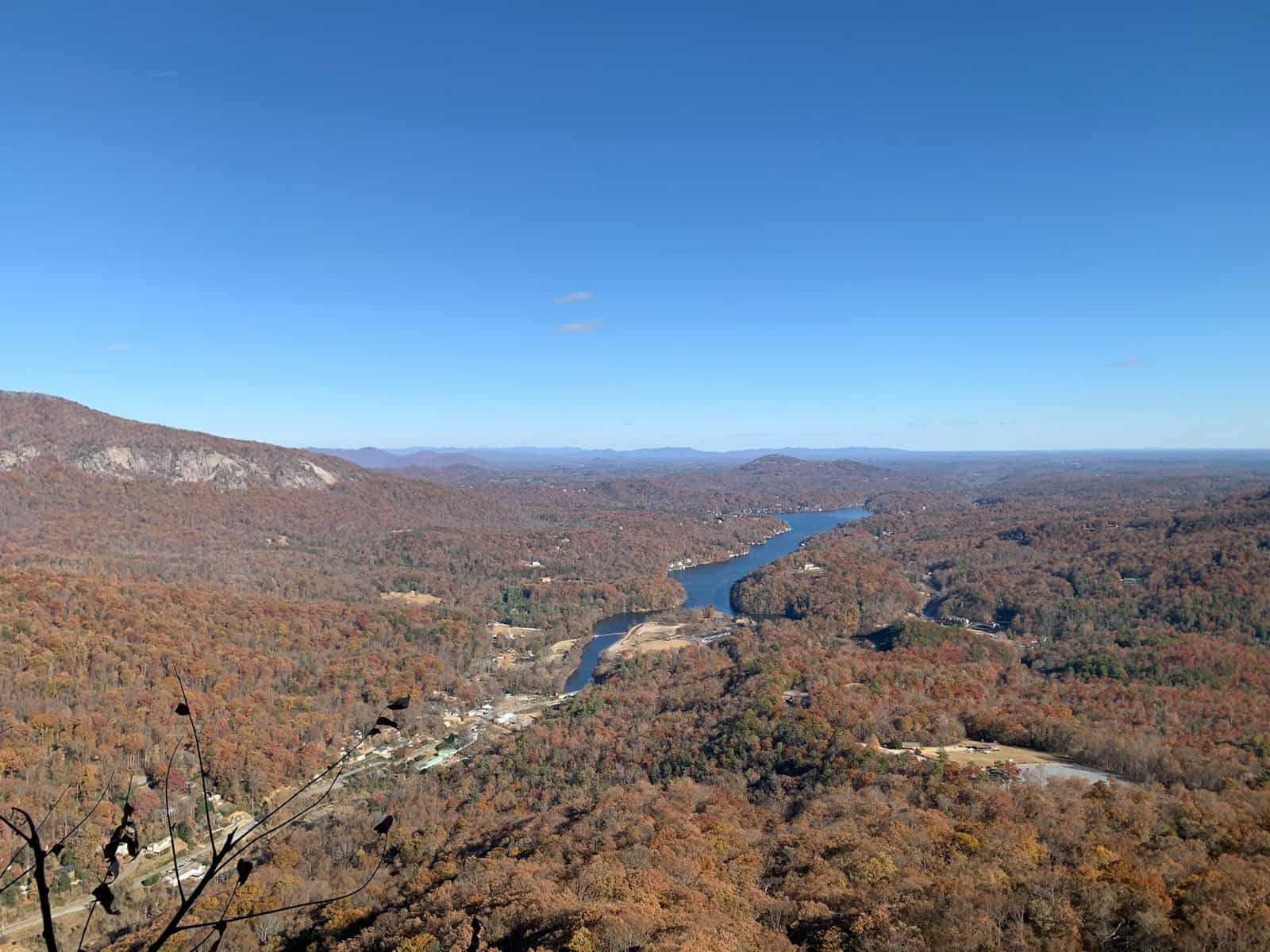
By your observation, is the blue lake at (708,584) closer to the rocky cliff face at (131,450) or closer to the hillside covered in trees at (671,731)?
the hillside covered in trees at (671,731)

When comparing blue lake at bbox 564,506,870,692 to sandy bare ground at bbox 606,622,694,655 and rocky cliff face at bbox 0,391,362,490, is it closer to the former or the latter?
sandy bare ground at bbox 606,622,694,655

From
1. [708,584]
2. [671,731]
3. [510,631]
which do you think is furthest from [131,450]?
[671,731]

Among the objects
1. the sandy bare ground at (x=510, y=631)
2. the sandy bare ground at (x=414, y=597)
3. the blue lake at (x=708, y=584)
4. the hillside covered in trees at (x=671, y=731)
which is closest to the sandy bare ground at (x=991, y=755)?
the hillside covered in trees at (x=671, y=731)

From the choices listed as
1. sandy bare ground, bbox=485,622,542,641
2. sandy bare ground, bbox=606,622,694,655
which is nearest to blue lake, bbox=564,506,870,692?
sandy bare ground, bbox=606,622,694,655

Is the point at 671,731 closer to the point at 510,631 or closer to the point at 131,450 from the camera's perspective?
the point at 510,631

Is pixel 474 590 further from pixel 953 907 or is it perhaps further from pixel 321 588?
pixel 953 907

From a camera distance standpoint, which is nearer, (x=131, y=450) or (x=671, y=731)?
(x=671, y=731)

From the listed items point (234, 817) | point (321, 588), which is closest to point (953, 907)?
point (234, 817)
